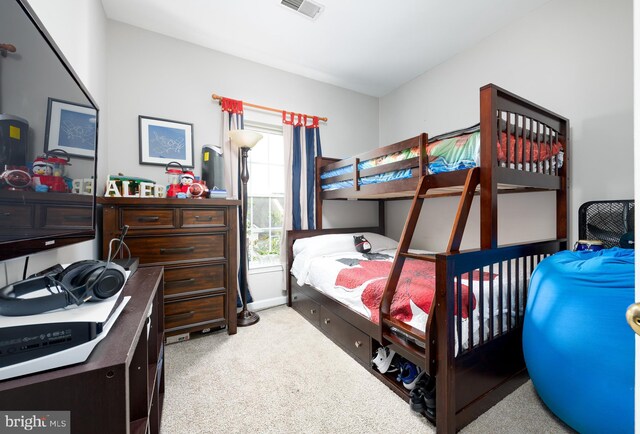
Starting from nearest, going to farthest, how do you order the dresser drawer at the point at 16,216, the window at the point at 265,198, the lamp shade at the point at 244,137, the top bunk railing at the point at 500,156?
the dresser drawer at the point at 16,216 < the top bunk railing at the point at 500,156 < the lamp shade at the point at 244,137 < the window at the point at 265,198

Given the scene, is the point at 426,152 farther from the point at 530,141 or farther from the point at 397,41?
the point at 397,41

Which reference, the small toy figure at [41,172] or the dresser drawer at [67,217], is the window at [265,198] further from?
the small toy figure at [41,172]

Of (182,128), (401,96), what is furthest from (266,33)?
(401,96)

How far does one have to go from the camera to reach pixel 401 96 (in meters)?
3.38

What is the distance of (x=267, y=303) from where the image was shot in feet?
9.41

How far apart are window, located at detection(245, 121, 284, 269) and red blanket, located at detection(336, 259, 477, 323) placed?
47.7 inches

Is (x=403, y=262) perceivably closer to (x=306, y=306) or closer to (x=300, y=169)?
(x=306, y=306)

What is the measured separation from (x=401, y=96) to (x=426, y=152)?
186 cm

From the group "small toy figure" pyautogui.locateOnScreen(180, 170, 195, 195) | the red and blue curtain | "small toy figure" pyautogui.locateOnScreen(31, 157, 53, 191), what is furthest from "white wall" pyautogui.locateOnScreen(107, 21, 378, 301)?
"small toy figure" pyautogui.locateOnScreen(31, 157, 53, 191)

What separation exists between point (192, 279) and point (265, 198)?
4.12 feet

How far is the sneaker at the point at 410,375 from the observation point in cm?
146

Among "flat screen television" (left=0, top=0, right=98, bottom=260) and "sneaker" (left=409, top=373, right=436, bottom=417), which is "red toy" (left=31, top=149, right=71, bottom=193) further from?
"sneaker" (left=409, top=373, right=436, bottom=417)

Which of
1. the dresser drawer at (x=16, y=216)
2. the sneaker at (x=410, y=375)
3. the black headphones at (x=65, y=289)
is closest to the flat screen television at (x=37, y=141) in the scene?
the dresser drawer at (x=16, y=216)

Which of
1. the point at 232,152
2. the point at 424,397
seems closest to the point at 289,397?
the point at 424,397
